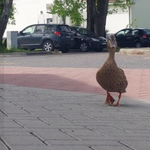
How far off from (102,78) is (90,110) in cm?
63

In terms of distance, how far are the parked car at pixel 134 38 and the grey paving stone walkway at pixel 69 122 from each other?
27.4 metres

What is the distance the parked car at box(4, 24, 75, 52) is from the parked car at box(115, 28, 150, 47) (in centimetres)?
687

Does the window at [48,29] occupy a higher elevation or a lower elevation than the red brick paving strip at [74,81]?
higher

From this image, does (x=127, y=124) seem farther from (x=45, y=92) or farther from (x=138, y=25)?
(x=138, y=25)

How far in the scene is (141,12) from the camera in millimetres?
52812

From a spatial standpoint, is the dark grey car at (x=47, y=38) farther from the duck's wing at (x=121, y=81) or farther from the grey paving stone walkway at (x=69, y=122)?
the duck's wing at (x=121, y=81)

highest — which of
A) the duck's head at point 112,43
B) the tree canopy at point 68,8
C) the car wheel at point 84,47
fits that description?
the tree canopy at point 68,8

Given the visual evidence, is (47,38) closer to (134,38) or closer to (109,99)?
(134,38)

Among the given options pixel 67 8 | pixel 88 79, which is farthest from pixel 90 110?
→ pixel 67 8

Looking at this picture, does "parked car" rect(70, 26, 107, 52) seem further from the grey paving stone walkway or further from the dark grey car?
the grey paving stone walkway

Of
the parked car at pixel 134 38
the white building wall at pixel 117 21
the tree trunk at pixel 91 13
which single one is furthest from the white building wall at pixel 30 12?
the tree trunk at pixel 91 13

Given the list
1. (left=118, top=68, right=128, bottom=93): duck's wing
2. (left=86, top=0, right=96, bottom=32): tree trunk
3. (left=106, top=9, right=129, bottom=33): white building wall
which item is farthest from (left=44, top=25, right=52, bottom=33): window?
(left=118, top=68, right=128, bottom=93): duck's wing

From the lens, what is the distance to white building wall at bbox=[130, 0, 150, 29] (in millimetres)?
52500

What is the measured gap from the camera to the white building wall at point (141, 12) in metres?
52.5
